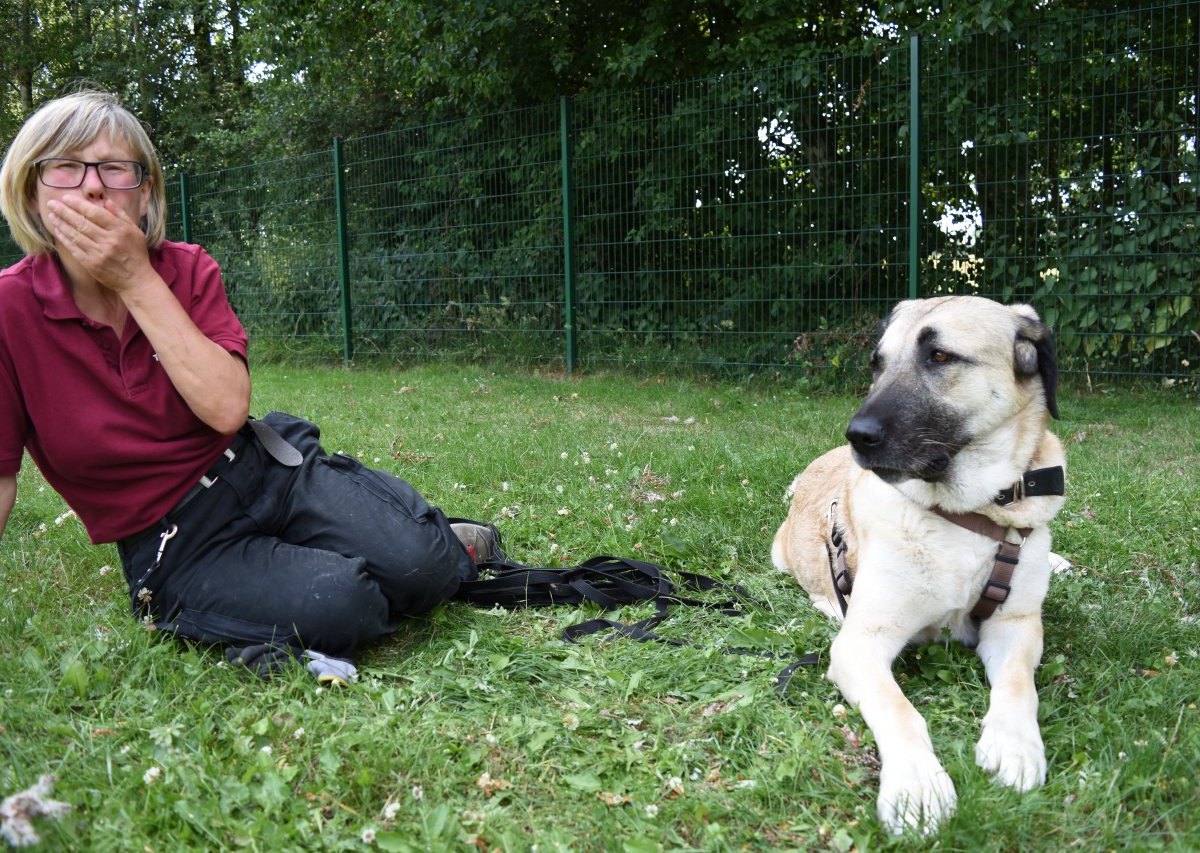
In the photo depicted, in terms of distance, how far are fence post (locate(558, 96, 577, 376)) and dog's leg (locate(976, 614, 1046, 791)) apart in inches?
291

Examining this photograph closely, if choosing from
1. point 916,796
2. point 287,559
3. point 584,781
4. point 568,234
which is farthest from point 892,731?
point 568,234

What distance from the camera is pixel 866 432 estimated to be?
253 centimetres

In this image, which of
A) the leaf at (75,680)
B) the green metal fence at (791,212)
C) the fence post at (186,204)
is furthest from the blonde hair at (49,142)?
the fence post at (186,204)

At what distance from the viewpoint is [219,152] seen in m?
19.2

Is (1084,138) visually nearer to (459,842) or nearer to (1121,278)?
(1121,278)

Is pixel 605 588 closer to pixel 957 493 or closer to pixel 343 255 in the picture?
pixel 957 493

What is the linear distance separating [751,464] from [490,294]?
6.25 metres

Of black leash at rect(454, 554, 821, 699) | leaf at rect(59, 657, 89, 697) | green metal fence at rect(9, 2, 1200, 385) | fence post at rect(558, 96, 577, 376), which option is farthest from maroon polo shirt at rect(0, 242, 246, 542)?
fence post at rect(558, 96, 577, 376)

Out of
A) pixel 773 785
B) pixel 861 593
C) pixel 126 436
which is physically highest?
pixel 126 436

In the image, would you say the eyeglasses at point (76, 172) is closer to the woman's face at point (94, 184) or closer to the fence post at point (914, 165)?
the woman's face at point (94, 184)

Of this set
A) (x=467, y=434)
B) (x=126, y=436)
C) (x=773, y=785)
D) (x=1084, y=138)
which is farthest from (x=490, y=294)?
(x=773, y=785)

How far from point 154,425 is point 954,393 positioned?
88.5 inches

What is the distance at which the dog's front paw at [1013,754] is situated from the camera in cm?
195

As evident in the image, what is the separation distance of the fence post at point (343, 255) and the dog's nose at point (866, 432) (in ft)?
31.8
